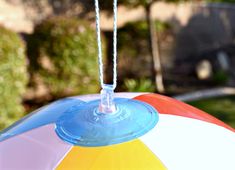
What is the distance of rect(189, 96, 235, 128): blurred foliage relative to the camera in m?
7.18

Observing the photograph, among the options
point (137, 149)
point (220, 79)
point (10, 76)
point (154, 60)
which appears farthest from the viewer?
point (220, 79)

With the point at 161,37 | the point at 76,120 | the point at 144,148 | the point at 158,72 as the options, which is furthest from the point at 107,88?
the point at 161,37

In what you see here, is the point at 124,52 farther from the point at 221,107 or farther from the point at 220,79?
the point at 221,107

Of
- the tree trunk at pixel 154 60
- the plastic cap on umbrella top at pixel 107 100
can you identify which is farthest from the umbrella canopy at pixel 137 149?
the tree trunk at pixel 154 60

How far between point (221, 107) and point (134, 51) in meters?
2.45

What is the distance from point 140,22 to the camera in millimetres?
9578

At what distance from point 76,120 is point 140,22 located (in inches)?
299

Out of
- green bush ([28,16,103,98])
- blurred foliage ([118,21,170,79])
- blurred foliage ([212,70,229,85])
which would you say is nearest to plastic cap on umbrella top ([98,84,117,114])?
green bush ([28,16,103,98])

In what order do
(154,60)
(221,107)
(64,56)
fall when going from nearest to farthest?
(64,56) < (221,107) < (154,60)

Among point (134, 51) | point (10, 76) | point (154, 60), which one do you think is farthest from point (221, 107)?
point (10, 76)

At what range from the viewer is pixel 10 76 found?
6.32 meters

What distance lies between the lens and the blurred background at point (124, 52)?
7141mm

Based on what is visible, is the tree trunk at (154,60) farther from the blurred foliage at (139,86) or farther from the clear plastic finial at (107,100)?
the clear plastic finial at (107,100)

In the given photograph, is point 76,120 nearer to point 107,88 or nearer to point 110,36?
point 107,88
